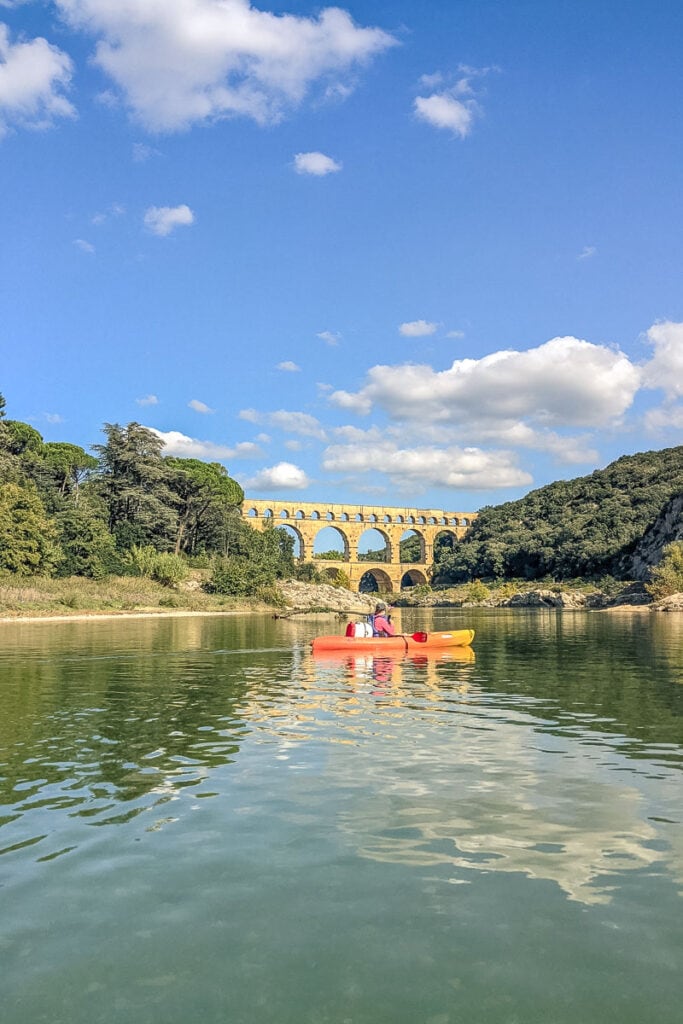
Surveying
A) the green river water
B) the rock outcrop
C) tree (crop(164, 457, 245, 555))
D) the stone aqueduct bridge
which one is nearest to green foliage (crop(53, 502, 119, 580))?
tree (crop(164, 457, 245, 555))

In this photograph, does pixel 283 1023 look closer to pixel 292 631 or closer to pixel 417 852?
pixel 417 852

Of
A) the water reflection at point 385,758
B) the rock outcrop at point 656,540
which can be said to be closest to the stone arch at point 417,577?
the rock outcrop at point 656,540

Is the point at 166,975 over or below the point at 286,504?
below

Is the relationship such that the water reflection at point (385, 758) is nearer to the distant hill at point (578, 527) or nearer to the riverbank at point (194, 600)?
the riverbank at point (194, 600)

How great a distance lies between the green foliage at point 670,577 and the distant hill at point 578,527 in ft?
42.7

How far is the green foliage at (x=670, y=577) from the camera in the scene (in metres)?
53.7

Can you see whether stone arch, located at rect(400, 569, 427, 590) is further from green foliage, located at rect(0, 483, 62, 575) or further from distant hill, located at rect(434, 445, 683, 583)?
green foliage, located at rect(0, 483, 62, 575)

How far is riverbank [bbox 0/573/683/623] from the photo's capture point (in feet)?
126

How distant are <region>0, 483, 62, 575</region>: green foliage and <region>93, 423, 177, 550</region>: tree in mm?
13525

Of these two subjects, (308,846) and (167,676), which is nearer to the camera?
(308,846)

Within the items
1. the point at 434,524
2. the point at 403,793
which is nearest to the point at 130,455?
the point at 403,793

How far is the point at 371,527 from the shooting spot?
5000 inches

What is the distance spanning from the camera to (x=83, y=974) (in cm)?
413

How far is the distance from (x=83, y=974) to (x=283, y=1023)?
3.85 feet
